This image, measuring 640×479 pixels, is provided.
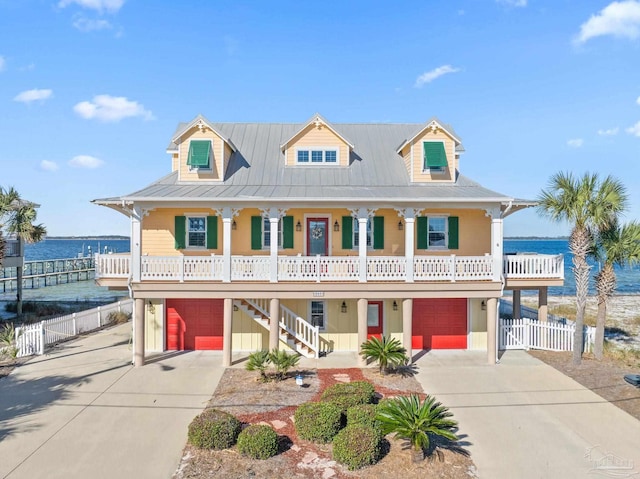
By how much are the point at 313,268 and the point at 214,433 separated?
707cm

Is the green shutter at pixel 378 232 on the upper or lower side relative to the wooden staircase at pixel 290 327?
upper

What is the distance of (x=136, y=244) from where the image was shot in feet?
45.5

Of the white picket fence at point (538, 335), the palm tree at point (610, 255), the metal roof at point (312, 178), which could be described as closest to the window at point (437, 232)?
the metal roof at point (312, 178)

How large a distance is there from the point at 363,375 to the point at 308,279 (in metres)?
3.87

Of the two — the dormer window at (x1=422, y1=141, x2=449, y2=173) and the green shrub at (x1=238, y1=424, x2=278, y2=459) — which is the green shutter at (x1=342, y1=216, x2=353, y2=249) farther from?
the green shrub at (x1=238, y1=424, x2=278, y2=459)

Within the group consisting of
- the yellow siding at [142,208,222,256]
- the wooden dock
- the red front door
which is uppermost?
the yellow siding at [142,208,222,256]

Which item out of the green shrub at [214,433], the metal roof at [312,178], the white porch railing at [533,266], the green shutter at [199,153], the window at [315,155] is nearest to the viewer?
the green shrub at [214,433]

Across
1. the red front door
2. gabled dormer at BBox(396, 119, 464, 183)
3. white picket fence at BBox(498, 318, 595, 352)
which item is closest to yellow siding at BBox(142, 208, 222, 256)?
the red front door

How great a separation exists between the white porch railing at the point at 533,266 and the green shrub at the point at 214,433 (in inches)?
451

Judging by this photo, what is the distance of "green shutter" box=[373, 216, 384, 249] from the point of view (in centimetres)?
1595

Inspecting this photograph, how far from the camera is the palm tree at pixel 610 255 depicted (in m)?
14.4

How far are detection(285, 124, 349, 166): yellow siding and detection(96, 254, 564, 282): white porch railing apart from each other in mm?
5202

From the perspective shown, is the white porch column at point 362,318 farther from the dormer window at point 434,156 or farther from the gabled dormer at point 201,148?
the gabled dormer at point 201,148

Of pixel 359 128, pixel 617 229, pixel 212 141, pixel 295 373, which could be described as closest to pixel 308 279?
pixel 295 373
